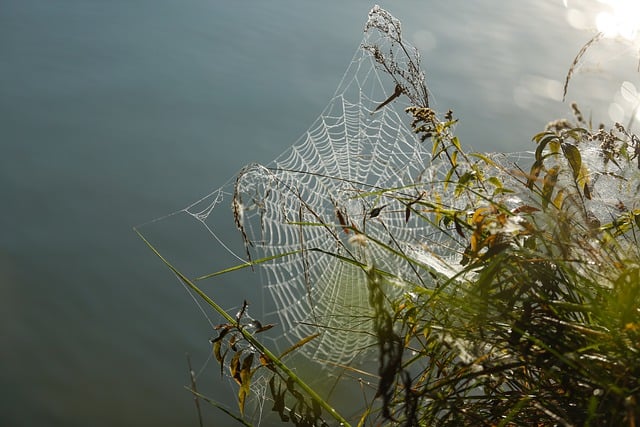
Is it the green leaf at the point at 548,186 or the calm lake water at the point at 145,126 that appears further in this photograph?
the calm lake water at the point at 145,126

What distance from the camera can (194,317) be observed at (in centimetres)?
476

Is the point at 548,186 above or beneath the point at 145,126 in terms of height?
beneath

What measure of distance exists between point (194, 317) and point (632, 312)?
372 cm

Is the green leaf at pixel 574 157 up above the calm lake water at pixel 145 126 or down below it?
below

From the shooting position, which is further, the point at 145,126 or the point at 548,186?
the point at 145,126

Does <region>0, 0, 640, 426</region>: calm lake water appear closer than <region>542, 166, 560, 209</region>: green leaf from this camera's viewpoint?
No

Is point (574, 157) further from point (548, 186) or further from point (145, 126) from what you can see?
point (145, 126)

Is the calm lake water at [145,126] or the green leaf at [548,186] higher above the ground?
the calm lake water at [145,126]

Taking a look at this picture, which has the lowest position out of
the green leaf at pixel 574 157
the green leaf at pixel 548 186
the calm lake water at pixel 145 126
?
the green leaf at pixel 548 186

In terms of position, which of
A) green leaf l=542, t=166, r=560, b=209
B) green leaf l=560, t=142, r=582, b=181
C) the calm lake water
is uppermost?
the calm lake water

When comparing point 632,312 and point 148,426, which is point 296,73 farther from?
point 632,312

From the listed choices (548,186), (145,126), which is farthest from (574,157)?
(145,126)

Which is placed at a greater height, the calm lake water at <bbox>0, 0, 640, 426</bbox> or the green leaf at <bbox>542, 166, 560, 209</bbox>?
the calm lake water at <bbox>0, 0, 640, 426</bbox>

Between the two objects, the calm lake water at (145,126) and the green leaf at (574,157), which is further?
the calm lake water at (145,126)
